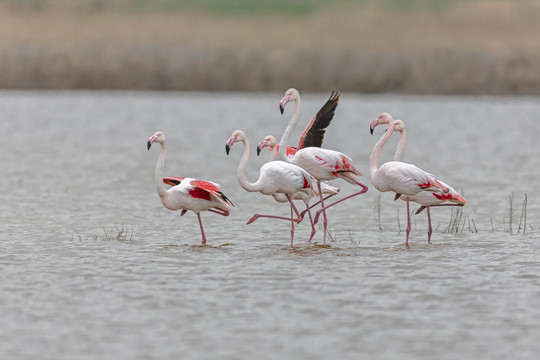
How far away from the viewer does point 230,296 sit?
9.25 meters

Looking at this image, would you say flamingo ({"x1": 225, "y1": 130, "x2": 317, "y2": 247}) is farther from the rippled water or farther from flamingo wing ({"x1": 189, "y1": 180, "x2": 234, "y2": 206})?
the rippled water

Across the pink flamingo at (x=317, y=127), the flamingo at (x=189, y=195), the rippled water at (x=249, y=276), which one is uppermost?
the pink flamingo at (x=317, y=127)

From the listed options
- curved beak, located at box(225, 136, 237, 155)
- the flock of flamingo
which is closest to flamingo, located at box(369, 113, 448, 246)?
the flock of flamingo

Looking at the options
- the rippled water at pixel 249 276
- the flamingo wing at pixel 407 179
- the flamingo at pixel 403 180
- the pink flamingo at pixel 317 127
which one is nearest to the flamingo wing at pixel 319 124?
the pink flamingo at pixel 317 127

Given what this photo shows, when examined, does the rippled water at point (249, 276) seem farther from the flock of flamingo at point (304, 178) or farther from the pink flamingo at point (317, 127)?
the pink flamingo at point (317, 127)

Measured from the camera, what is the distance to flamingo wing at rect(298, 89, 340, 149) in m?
12.7

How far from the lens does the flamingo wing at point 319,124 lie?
500 inches

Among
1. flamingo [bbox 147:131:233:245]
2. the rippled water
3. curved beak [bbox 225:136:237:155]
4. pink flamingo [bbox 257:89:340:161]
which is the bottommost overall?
the rippled water

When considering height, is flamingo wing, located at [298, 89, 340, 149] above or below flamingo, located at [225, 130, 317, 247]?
above

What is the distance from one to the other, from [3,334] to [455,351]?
132 inches

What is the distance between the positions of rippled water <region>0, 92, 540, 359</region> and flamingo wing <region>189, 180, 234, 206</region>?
60 cm

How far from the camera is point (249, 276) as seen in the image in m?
10.2

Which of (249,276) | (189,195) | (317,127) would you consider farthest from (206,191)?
(249,276)

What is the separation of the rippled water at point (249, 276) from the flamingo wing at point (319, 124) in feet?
4.01
